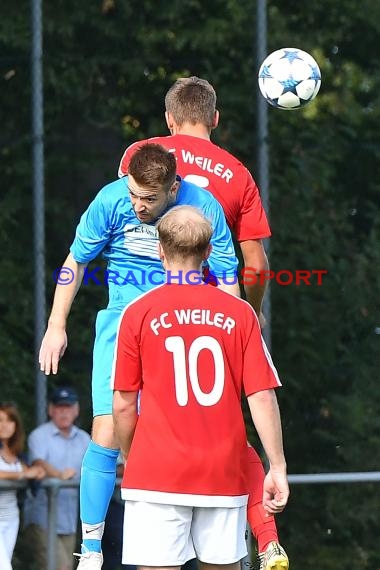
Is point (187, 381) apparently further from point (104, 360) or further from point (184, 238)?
point (104, 360)

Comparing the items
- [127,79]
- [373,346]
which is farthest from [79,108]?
[373,346]

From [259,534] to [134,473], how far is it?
79 cm

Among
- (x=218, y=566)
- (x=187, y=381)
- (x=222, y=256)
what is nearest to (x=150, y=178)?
(x=222, y=256)

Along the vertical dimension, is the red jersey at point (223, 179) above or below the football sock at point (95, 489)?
above

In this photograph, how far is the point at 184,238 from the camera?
15.1 feet

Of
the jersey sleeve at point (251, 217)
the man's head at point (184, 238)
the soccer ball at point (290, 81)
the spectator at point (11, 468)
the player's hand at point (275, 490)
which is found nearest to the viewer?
the man's head at point (184, 238)

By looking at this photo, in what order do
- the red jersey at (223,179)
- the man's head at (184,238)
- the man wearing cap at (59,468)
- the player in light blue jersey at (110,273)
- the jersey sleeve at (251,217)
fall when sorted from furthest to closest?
1. the man wearing cap at (59,468)
2. the jersey sleeve at (251,217)
3. the red jersey at (223,179)
4. the player in light blue jersey at (110,273)
5. the man's head at (184,238)

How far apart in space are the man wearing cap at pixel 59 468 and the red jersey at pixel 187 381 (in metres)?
3.79

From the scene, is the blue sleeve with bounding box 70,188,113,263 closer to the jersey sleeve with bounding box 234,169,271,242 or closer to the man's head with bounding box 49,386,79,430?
the jersey sleeve with bounding box 234,169,271,242

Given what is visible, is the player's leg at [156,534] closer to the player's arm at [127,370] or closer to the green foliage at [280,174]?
the player's arm at [127,370]

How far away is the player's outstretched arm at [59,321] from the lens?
17.6ft

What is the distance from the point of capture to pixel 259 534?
5.25 meters

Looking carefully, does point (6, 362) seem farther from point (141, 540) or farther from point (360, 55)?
point (141, 540)

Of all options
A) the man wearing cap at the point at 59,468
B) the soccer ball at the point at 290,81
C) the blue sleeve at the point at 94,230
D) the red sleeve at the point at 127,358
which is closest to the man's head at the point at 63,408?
the man wearing cap at the point at 59,468
